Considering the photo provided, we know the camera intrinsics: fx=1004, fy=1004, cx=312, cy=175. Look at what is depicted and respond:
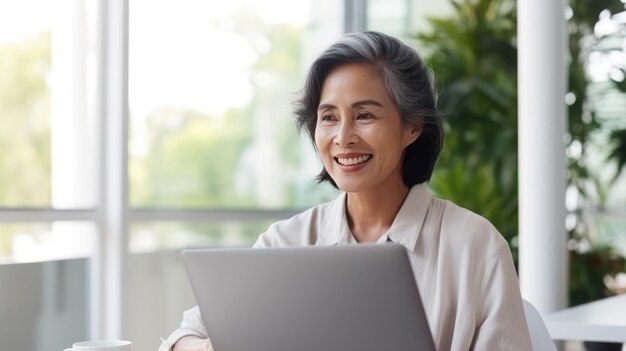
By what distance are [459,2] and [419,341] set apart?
417cm

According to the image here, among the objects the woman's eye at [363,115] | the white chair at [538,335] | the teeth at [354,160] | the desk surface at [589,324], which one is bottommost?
the desk surface at [589,324]

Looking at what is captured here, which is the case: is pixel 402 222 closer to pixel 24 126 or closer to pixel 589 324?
pixel 589 324

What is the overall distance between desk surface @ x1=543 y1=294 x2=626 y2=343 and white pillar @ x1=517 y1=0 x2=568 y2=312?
75cm

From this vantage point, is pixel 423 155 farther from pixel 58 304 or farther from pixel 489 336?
pixel 58 304

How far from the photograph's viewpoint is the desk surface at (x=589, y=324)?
2566 mm

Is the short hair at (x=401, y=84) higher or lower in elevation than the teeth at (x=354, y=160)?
higher

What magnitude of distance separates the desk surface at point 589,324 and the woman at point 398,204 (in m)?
0.83

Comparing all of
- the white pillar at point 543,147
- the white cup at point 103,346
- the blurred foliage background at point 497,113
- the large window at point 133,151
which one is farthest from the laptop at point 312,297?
the blurred foliage background at point 497,113

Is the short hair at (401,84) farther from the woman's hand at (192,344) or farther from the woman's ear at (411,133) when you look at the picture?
the woman's hand at (192,344)

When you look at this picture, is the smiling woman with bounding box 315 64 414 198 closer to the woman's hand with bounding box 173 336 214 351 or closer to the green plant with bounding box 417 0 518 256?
the woman's hand with bounding box 173 336 214 351

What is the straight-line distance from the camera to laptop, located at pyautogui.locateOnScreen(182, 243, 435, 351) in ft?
4.61

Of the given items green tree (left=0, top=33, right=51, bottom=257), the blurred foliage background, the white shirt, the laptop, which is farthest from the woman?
the blurred foliage background

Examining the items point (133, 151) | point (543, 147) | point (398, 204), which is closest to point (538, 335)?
point (398, 204)

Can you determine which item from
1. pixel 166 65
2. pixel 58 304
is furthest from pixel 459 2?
pixel 58 304
